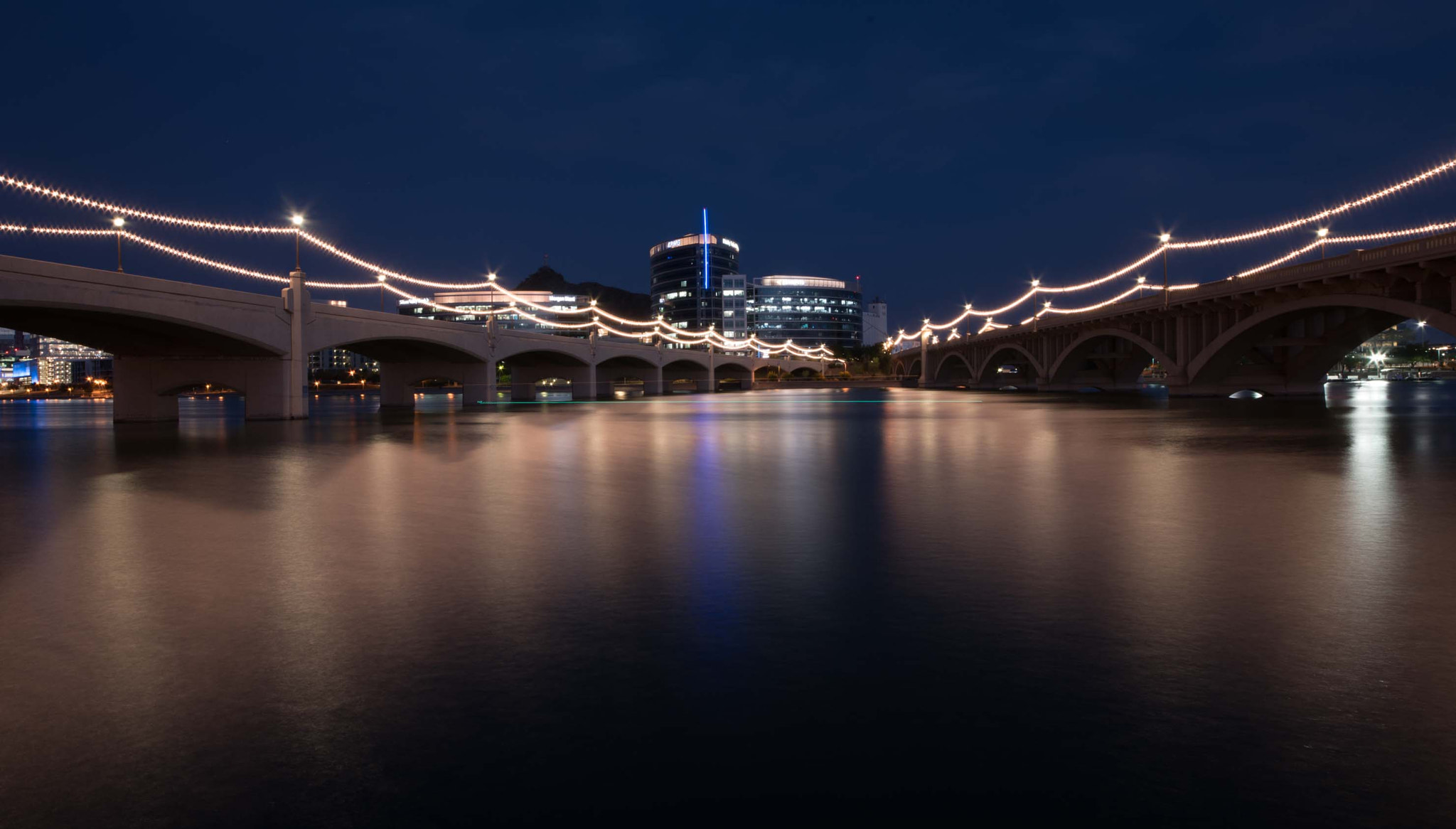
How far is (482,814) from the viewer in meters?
3.54

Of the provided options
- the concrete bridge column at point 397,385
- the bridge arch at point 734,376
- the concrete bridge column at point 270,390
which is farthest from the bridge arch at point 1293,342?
the bridge arch at point 734,376

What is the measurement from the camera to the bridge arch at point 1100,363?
76.8 meters

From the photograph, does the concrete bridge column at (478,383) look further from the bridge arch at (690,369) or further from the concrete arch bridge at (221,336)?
the bridge arch at (690,369)

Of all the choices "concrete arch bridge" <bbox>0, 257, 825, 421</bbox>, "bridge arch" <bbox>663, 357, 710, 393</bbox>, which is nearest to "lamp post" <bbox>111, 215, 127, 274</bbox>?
"concrete arch bridge" <bbox>0, 257, 825, 421</bbox>

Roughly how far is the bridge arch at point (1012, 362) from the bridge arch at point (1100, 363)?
2.92 m

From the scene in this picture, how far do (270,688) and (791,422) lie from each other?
31969mm

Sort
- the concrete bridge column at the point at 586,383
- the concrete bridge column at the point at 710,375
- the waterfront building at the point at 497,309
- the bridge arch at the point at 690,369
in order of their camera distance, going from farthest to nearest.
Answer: the concrete bridge column at the point at 710,375, the bridge arch at the point at 690,369, the waterfront building at the point at 497,309, the concrete bridge column at the point at 586,383

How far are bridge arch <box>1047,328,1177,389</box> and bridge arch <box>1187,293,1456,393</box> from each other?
12762mm

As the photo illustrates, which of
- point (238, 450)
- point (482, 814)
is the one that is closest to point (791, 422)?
point (238, 450)

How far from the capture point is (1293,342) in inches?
1908

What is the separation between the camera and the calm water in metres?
3.72

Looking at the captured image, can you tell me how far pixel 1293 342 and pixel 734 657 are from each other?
54284mm

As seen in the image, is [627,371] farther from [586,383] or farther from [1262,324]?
[1262,324]

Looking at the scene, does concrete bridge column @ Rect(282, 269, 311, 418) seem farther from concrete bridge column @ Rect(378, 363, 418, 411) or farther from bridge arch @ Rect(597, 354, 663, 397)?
bridge arch @ Rect(597, 354, 663, 397)
